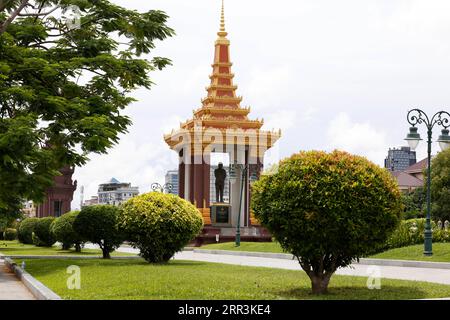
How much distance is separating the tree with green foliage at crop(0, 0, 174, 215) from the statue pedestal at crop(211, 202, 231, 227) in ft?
96.5

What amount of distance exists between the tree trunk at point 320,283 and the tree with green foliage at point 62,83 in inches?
373

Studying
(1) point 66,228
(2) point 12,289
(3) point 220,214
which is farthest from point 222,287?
(3) point 220,214

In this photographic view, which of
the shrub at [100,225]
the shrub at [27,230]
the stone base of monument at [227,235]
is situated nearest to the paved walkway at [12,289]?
the shrub at [100,225]

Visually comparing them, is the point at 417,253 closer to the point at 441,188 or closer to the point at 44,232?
Answer: the point at 44,232

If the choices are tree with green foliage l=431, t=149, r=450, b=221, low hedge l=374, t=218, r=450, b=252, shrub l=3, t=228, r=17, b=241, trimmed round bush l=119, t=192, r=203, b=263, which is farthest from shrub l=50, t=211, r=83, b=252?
shrub l=3, t=228, r=17, b=241

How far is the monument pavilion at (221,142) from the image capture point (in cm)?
5181

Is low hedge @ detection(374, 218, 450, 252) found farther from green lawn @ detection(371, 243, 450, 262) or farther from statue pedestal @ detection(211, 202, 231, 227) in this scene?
statue pedestal @ detection(211, 202, 231, 227)

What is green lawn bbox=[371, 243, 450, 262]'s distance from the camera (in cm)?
2314

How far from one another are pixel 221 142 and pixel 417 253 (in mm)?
28467
